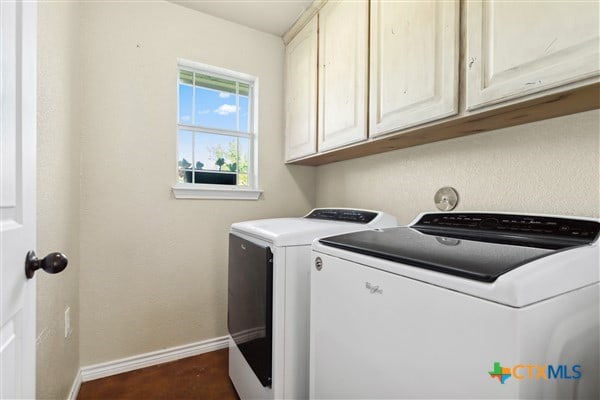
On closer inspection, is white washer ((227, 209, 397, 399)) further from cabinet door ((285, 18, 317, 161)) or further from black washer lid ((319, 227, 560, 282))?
cabinet door ((285, 18, 317, 161))

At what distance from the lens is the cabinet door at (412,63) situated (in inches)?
42.5

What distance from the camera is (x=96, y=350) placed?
1.76 m

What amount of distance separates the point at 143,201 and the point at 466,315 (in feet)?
6.25

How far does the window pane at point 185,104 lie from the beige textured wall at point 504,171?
1.39 metres

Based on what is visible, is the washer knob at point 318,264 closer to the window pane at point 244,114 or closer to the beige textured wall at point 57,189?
the beige textured wall at point 57,189

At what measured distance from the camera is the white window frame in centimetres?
200

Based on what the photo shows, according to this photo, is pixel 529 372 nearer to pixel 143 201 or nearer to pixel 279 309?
pixel 279 309

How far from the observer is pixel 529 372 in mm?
516


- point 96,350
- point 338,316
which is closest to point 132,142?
point 96,350

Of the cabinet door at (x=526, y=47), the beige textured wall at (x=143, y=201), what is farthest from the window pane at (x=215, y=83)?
the cabinet door at (x=526, y=47)

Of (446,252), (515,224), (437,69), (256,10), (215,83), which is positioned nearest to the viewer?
(446,252)

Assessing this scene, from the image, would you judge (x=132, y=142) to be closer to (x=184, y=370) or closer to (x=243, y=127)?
(x=243, y=127)

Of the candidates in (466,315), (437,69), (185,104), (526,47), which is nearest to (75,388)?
(185,104)

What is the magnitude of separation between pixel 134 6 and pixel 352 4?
1.41 m
